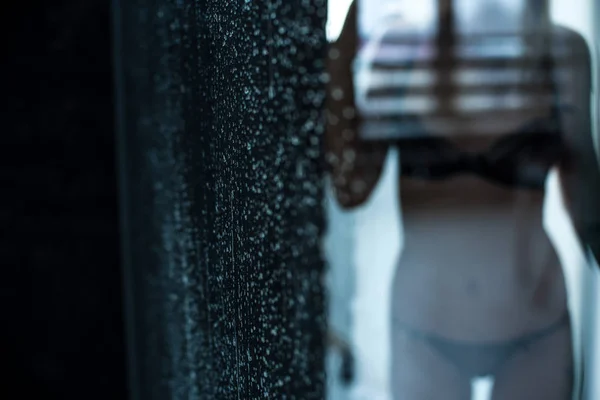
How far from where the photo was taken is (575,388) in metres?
0.99

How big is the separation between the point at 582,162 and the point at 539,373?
38 centimetres

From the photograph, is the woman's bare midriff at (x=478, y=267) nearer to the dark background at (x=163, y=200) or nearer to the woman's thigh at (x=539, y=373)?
the woman's thigh at (x=539, y=373)

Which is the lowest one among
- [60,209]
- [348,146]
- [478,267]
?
[478,267]

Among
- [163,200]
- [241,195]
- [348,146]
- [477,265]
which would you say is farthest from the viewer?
[348,146]

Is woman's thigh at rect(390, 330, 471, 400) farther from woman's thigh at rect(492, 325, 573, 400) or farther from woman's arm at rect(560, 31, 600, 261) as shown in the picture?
woman's arm at rect(560, 31, 600, 261)

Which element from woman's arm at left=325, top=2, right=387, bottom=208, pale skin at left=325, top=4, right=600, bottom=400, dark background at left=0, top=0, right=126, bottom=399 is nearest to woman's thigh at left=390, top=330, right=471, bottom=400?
pale skin at left=325, top=4, right=600, bottom=400

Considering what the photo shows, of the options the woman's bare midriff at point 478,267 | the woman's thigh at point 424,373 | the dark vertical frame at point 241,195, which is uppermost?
the dark vertical frame at point 241,195

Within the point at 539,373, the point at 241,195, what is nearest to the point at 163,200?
the point at 241,195

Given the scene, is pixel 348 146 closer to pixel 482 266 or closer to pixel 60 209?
pixel 482 266

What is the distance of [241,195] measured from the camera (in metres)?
0.45

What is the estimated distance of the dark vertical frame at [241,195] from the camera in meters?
0.37

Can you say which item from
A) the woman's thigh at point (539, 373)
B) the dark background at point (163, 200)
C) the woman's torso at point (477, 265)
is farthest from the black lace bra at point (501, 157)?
the dark background at point (163, 200)

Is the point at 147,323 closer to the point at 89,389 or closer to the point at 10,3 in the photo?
the point at 89,389

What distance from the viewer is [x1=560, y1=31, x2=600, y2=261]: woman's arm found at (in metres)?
0.97
